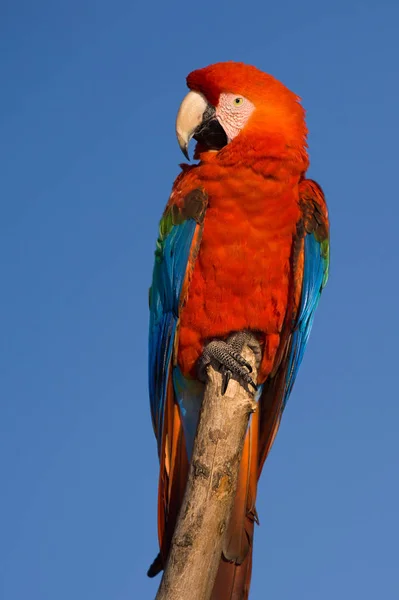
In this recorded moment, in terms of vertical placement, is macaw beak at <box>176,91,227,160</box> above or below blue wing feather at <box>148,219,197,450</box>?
above

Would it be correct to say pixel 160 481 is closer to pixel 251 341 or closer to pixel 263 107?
pixel 251 341

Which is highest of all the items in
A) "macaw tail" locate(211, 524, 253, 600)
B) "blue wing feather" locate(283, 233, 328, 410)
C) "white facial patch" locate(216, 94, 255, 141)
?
"white facial patch" locate(216, 94, 255, 141)

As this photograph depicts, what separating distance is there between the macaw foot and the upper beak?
1.18 metres

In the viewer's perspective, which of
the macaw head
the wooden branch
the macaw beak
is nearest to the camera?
the wooden branch

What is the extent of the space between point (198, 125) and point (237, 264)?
941mm

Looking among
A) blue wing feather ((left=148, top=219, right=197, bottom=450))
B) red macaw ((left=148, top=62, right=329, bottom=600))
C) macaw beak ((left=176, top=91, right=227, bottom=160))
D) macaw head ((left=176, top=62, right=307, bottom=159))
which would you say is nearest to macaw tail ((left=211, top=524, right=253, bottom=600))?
red macaw ((left=148, top=62, right=329, bottom=600))

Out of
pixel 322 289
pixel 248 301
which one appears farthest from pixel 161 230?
pixel 322 289

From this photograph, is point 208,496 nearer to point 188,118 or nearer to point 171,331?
point 171,331

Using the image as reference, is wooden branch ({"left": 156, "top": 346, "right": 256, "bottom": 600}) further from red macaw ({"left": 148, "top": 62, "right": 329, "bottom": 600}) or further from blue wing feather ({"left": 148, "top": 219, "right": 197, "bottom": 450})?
blue wing feather ({"left": 148, "top": 219, "right": 197, "bottom": 450})

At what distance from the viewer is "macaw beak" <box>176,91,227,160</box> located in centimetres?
427

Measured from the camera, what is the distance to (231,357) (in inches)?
148

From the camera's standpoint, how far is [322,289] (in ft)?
14.5

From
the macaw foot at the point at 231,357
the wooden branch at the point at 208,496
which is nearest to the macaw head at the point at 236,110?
the macaw foot at the point at 231,357

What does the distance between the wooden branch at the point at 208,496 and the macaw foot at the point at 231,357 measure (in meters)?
0.05
